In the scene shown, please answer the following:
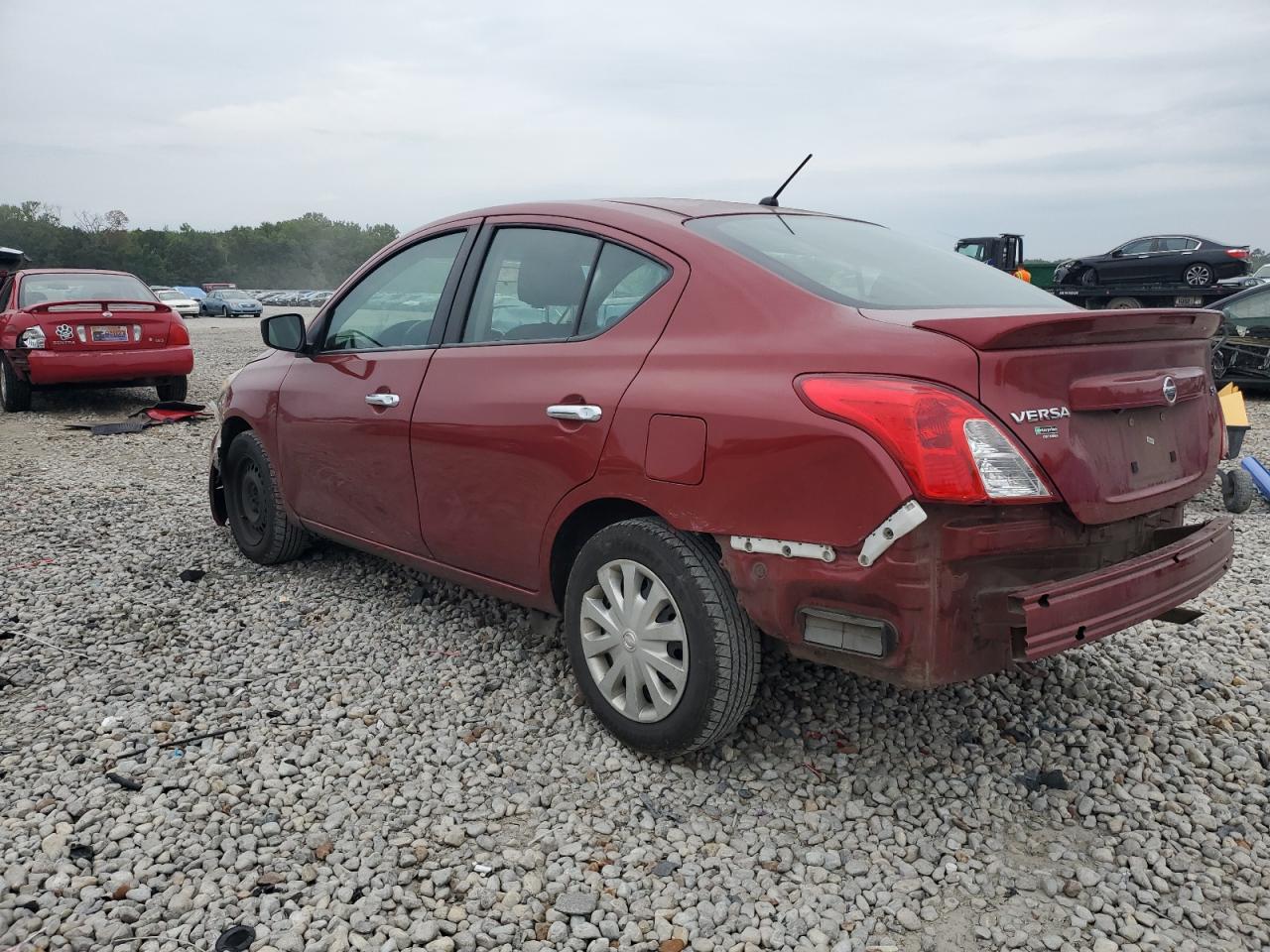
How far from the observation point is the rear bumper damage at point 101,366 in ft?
32.7

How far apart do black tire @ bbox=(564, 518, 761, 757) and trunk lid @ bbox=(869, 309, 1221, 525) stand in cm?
81

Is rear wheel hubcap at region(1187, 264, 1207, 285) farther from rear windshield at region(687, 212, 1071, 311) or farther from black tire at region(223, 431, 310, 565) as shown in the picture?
black tire at region(223, 431, 310, 565)

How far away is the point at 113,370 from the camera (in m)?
10.2

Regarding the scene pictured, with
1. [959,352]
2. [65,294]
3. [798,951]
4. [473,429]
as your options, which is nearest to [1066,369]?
[959,352]

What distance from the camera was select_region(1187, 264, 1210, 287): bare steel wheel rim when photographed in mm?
22578

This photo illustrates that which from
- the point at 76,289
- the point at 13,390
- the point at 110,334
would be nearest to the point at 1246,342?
the point at 110,334

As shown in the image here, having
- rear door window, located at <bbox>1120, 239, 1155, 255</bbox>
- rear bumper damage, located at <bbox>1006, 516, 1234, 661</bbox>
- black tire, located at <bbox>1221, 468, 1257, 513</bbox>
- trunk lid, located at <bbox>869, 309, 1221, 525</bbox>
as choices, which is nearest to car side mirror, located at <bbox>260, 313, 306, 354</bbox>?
trunk lid, located at <bbox>869, 309, 1221, 525</bbox>

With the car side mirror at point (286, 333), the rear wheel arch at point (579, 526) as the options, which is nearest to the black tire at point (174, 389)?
the car side mirror at point (286, 333)

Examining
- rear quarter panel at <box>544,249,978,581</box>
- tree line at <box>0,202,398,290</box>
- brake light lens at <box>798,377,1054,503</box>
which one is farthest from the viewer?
tree line at <box>0,202,398,290</box>

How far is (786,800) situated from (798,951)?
617 mm

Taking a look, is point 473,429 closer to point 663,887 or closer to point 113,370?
point 663,887

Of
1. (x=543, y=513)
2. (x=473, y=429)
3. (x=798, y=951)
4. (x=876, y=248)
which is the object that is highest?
(x=876, y=248)

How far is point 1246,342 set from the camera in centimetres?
1155

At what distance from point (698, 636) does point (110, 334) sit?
9.47 metres
